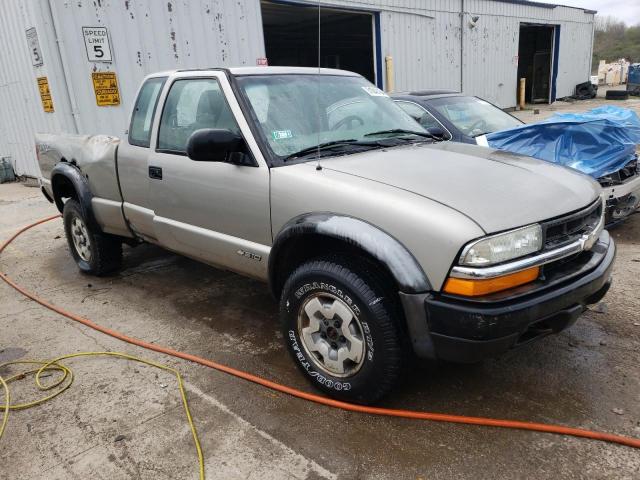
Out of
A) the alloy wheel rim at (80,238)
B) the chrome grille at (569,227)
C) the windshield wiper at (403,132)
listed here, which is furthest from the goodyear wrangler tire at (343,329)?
the alloy wheel rim at (80,238)

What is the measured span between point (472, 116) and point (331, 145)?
Result: 3.60m

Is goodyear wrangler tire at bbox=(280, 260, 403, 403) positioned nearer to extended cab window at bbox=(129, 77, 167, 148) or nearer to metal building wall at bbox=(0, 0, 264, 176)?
extended cab window at bbox=(129, 77, 167, 148)

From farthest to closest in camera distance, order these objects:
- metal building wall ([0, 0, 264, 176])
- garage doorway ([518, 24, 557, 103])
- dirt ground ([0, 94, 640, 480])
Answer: garage doorway ([518, 24, 557, 103]) → metal building wall ([0, 0, 264, 176]) → dirt ground ([0, 94, 640, 480])

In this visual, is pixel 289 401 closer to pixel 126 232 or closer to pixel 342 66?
pixel 126 232

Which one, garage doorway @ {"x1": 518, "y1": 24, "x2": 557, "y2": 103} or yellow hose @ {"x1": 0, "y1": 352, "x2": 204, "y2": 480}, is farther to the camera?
garage doorway @ {"x1": 518, "y1": 24, "x2": 557, "y2": 103}

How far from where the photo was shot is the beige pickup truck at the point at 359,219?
229cm

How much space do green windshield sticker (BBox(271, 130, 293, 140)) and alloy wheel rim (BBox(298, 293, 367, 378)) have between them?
1025 mm

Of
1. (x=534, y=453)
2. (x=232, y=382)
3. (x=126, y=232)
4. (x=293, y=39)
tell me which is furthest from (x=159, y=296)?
(x=293, y=39)

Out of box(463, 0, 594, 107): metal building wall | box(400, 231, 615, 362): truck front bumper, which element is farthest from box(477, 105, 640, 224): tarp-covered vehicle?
box(463, 0, 594, 107): metal building wall

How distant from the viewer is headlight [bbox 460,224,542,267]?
2227mm

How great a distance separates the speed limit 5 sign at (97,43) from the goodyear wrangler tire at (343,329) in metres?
7.02

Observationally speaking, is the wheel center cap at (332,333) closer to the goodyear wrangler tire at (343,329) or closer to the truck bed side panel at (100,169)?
the goodyear wrangler tire at (343,329)

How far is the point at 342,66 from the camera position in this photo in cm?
2908

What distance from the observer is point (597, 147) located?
5.06 m
